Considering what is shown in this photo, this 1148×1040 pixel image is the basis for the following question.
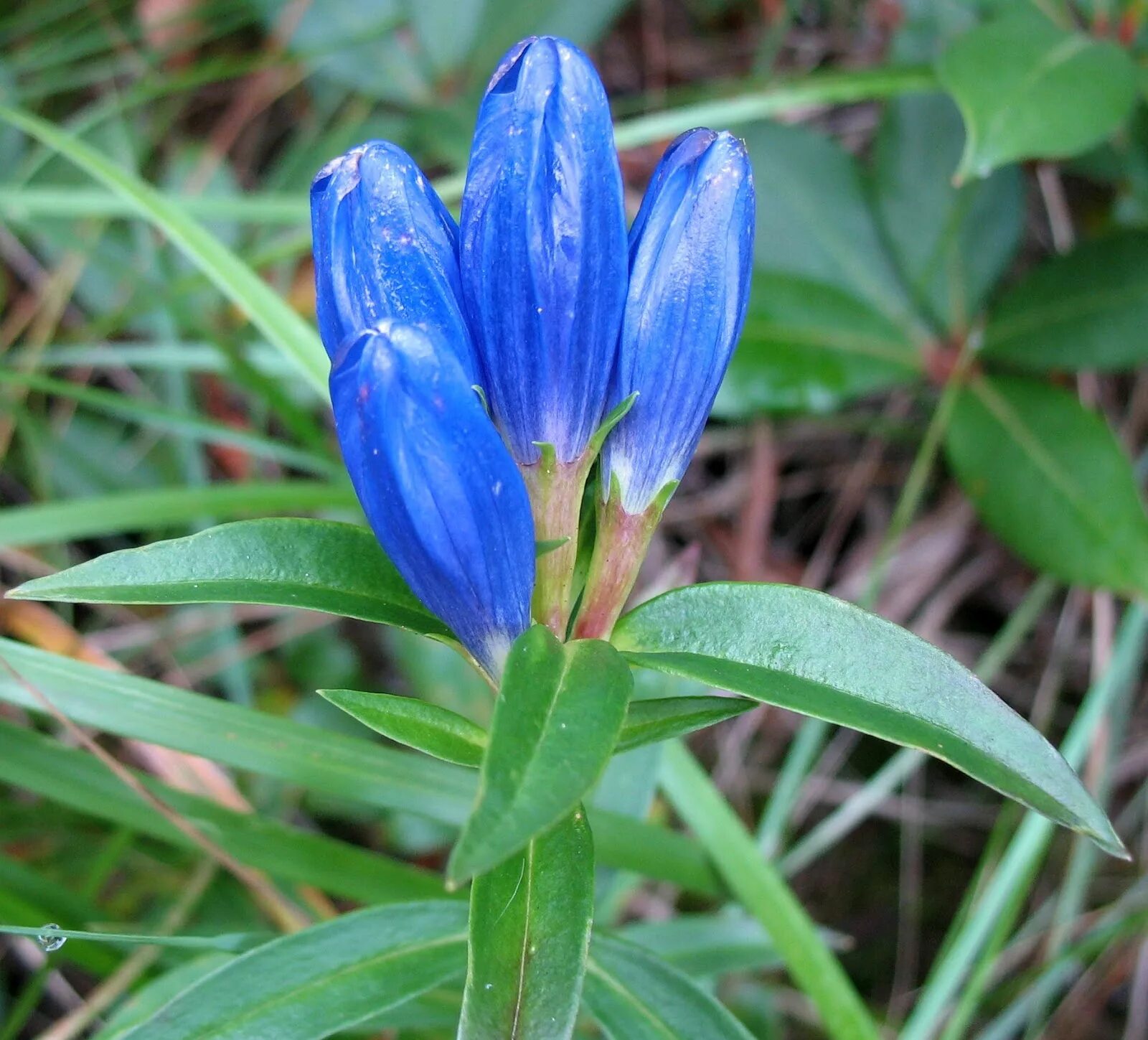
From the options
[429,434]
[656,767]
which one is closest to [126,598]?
[429,434]

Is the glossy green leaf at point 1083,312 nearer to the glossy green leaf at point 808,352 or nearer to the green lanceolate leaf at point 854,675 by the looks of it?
the glossy green leaf at point 808,352

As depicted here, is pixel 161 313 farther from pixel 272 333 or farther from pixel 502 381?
pixel 502 381

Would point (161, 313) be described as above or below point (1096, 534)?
above

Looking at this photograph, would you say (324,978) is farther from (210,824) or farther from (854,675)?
(854,675)

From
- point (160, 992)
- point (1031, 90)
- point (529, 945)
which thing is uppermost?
point (1031, 90)

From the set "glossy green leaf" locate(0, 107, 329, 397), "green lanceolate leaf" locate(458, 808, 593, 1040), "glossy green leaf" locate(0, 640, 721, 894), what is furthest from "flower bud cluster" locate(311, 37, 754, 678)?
"glossy green leaf" locate(0, 107, 329, 397)

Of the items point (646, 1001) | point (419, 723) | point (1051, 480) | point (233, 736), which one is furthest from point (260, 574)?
point (1051, 480)
